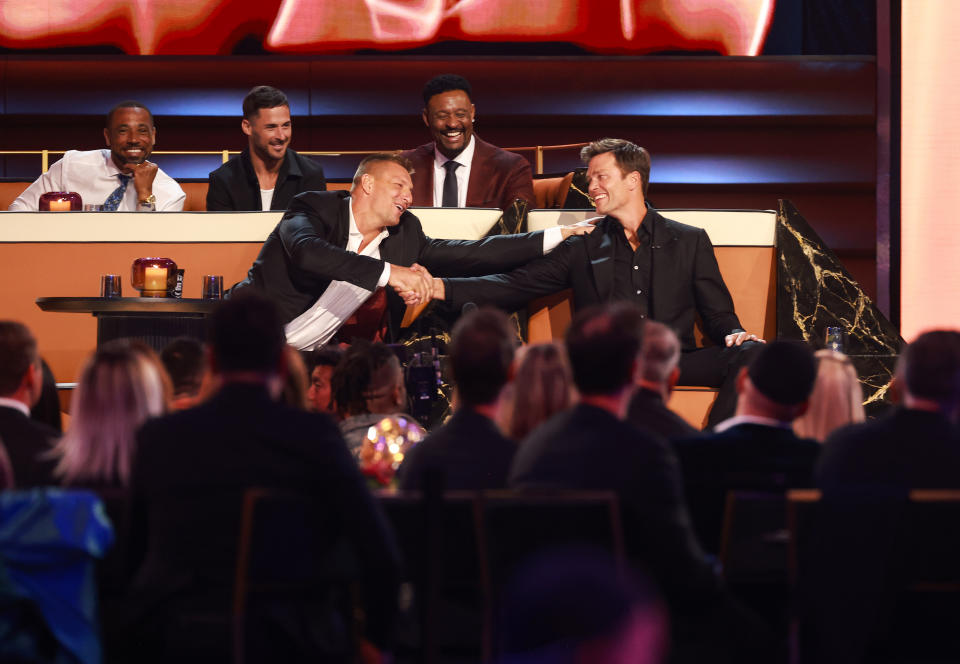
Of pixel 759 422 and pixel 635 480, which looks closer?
pixel 635 480

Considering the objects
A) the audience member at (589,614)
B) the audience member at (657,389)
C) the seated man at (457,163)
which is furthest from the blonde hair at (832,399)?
the seated man at (457,163)

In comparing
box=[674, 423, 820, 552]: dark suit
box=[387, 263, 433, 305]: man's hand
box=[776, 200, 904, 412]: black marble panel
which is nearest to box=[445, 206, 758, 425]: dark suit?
box=[387, 263, 433, 305]: man's hand

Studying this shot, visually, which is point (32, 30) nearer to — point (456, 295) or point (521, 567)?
point (456, 295)

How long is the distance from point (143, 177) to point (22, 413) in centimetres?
280

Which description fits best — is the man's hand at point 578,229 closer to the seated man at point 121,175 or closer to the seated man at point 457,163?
the seated man at point 457,163

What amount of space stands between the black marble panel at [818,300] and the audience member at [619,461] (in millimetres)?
2318

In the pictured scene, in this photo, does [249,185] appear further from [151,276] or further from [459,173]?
[151,276]

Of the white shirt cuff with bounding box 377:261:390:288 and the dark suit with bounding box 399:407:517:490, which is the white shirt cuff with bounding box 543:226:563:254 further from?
the dark suit with bounding box 399:407:517:490

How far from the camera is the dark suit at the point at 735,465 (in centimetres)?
176

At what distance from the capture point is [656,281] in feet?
12.4

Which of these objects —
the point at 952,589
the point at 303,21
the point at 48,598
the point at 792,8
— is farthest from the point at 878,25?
the point at 48,598

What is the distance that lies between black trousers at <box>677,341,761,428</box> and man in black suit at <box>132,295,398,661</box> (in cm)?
219

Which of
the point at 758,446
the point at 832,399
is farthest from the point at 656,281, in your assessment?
the point at 758,446

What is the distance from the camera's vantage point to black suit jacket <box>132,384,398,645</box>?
147cm
